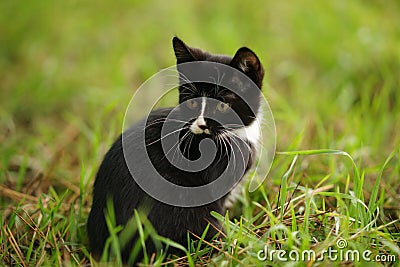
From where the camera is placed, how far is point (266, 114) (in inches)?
109

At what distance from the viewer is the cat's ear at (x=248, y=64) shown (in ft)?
7.41

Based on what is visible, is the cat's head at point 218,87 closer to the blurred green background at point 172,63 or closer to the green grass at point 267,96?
the green grass at point 267,96

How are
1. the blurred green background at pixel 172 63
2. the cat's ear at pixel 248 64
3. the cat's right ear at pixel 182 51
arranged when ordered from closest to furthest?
the cat's ear at pixel 248 64 < the cat's right ear at pixel 182 51 < the blurred green background at pixel 172 63

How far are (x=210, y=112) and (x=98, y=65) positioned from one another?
9.73 feet

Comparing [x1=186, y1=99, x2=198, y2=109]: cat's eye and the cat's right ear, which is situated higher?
the cat's right ear

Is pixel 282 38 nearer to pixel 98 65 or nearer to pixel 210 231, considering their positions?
pixel 98 65

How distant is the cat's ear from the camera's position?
226 centimetres

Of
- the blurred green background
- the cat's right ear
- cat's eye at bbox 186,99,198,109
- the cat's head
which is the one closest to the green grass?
the blurred green background

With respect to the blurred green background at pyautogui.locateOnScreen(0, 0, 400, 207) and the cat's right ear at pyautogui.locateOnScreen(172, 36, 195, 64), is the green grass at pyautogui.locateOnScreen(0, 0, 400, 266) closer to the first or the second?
the blurred green background at pyautogui.locateOnScreen(0, 0, 400, 207)

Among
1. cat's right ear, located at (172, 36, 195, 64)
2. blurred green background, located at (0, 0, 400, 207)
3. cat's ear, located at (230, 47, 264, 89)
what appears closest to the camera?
cat's ear, located at (230, 47, 264, 89)

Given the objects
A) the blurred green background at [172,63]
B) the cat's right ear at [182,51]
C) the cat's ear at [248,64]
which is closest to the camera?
the cat's ear at [248,64]

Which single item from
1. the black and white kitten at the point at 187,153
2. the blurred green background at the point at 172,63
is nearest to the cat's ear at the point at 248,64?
the black and white kitten at the point at 187,153

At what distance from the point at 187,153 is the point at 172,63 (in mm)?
2821

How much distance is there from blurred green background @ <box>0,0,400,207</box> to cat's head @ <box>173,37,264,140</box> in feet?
3.44
